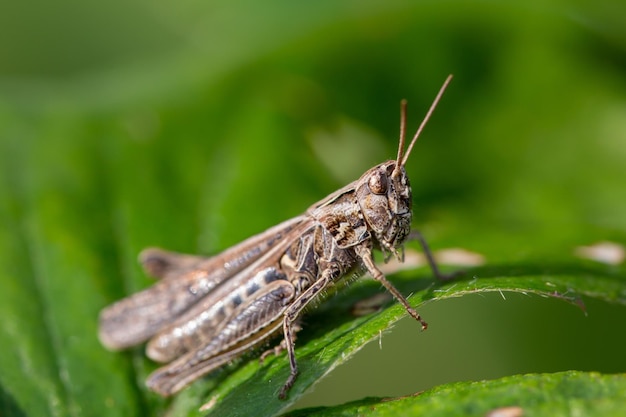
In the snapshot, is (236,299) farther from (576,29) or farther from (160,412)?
(576,29)

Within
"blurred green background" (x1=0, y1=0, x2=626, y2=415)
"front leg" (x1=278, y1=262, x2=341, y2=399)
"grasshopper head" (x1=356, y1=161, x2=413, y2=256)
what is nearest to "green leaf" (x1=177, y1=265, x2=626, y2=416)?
"front leg" (x1=278, y1=262, x2=341, y2=399)

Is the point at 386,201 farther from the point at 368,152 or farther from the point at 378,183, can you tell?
the point at 368,152

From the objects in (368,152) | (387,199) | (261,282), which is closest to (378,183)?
(387,199)

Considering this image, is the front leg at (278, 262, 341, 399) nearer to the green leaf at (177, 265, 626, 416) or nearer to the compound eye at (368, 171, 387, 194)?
the green leaf at (177, 265, 626, 416)

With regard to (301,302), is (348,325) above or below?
below

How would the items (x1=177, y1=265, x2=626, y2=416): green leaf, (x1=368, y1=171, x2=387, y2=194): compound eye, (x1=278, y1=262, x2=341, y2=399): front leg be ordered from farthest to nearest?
(x1=368, y1=171, x2=387, y2=194): compound eye
(x1=278, y1=262, x2=341, y2=399): front leg
(x1=177, y1=265, x2=626, y2=416): green leaf

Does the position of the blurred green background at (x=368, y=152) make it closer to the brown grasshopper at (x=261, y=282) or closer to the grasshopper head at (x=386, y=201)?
the brown grasshopper at (x=261, y=282)

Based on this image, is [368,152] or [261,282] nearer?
[261,282]
